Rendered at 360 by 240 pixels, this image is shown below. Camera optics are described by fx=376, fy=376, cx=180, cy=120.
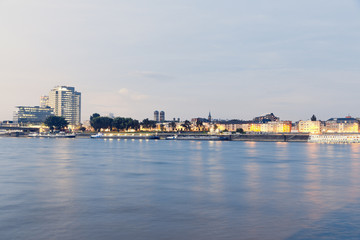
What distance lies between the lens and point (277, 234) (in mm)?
15492

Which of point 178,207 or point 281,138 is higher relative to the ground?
point 281,138

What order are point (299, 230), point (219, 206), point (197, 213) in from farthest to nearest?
point (219, 206) < point (197, 213) < point (299, 230)

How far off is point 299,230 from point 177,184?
53.0ft

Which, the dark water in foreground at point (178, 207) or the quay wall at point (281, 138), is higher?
the quay wall at point (281, 138)

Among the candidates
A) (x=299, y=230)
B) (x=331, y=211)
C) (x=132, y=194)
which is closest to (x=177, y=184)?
(x=132, y=194)

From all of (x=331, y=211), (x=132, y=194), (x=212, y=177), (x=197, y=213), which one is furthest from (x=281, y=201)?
(x=212, y=177)

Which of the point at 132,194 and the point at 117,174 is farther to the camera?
the point at 117,174

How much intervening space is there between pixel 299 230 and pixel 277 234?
4.34 ft

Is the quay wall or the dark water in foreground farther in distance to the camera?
the quay wall

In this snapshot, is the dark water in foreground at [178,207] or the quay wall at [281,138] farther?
the quay wall at [281,138]

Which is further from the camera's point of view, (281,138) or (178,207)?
(281,138)

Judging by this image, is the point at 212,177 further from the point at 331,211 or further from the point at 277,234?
the point at 277,234

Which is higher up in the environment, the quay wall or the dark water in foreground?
the quay wall

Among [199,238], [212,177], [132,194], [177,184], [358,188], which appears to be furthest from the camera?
[212,177]
